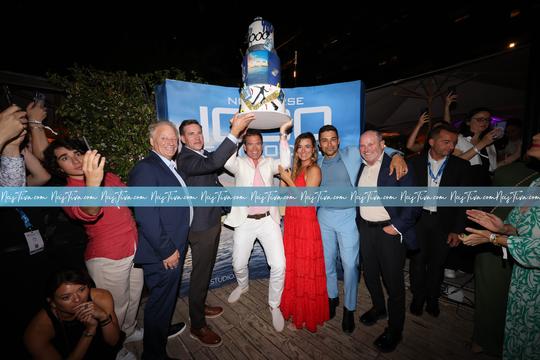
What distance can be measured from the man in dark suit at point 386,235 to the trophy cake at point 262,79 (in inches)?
47.5

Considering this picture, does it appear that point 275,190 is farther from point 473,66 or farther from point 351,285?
point 473,66

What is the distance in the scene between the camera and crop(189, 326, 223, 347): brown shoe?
2797mm

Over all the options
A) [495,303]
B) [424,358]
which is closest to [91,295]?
[424,358]

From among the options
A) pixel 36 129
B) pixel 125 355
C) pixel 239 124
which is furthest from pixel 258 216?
pixel 36 129

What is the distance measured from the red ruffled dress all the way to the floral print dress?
1.67m

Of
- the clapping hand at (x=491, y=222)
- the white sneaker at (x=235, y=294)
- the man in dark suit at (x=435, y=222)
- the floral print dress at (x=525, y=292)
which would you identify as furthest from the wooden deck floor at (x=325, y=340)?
the clapping hand at (x=491, y=222)

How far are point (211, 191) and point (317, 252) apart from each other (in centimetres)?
155

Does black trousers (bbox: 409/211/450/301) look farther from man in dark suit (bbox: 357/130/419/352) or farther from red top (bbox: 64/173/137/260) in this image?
red top (bbox: 64/173/137/260)

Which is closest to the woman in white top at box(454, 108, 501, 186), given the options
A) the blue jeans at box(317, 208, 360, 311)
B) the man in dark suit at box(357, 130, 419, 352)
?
the man in dark suit at box(357, 130, 419, 352)

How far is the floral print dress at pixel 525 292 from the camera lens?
1583 millimetres

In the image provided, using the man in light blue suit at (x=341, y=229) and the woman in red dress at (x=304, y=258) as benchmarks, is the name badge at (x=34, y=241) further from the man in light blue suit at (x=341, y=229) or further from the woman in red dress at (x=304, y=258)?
the man in light blue suit at (x=341, y=229)

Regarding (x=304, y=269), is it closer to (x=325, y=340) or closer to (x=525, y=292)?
(x=325, y=340)

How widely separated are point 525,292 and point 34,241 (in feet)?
14.6

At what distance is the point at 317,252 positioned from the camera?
2.78 metres
